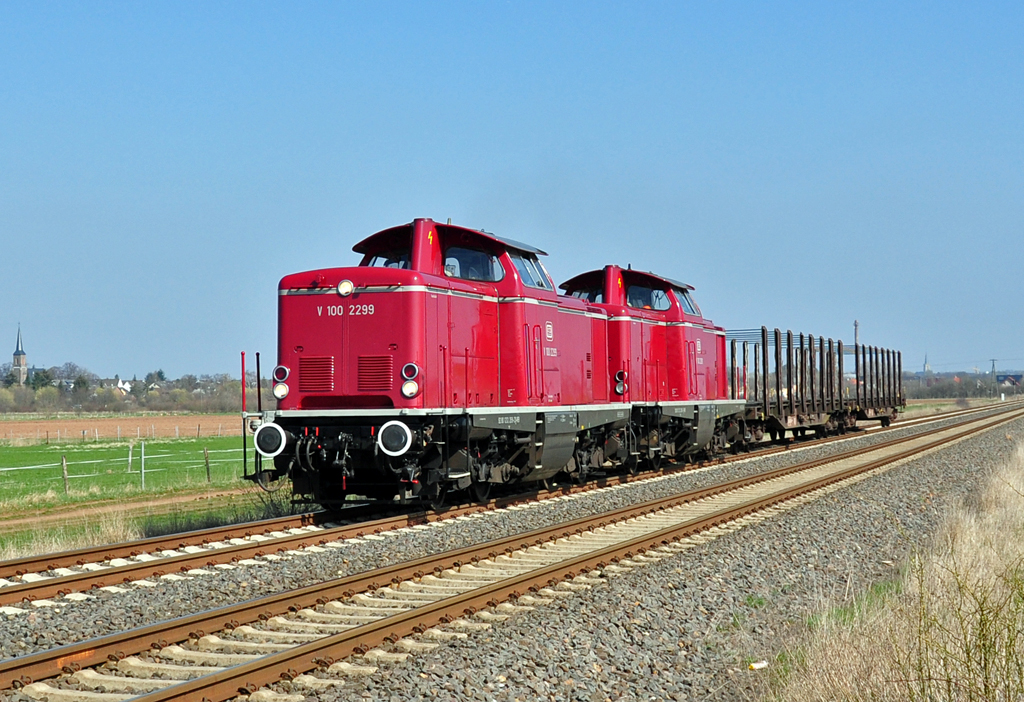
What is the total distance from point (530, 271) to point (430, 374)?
3380 mm

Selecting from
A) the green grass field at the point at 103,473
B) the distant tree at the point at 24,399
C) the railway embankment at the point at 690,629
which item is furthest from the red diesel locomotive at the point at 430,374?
the distant tree at the point at 24,399

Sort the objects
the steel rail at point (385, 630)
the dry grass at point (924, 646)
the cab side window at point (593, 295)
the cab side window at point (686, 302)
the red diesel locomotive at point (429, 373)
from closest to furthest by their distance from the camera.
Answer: the dry grass at point (924, 646) < the steel rail at point (385, 630) < the red diesel locomotive at point (429, 373) < the cab side window at point (593, 295) < the cab side window at point (686, 302)

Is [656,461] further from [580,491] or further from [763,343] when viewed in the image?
[763,343]

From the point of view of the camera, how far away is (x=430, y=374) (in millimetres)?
13047

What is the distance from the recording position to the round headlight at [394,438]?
39.8 ft

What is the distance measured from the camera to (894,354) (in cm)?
4934

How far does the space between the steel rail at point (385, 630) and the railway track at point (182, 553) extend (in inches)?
125

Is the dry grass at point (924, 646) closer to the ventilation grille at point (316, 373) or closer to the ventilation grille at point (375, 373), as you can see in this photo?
the ventilation grille at point (375, 373)

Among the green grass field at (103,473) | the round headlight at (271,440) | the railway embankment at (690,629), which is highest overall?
the round headlight at (271,440)

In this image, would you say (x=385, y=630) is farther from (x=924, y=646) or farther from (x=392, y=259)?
Answer: (x=392, y=259)

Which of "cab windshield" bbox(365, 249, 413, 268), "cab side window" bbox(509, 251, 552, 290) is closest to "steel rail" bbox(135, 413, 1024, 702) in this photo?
"cab side window" bbox(509, 251, 552, 290)

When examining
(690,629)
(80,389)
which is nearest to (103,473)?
(690,629)

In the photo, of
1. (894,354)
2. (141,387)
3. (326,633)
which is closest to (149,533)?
(326,633)

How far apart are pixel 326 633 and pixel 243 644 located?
2.05 ft
